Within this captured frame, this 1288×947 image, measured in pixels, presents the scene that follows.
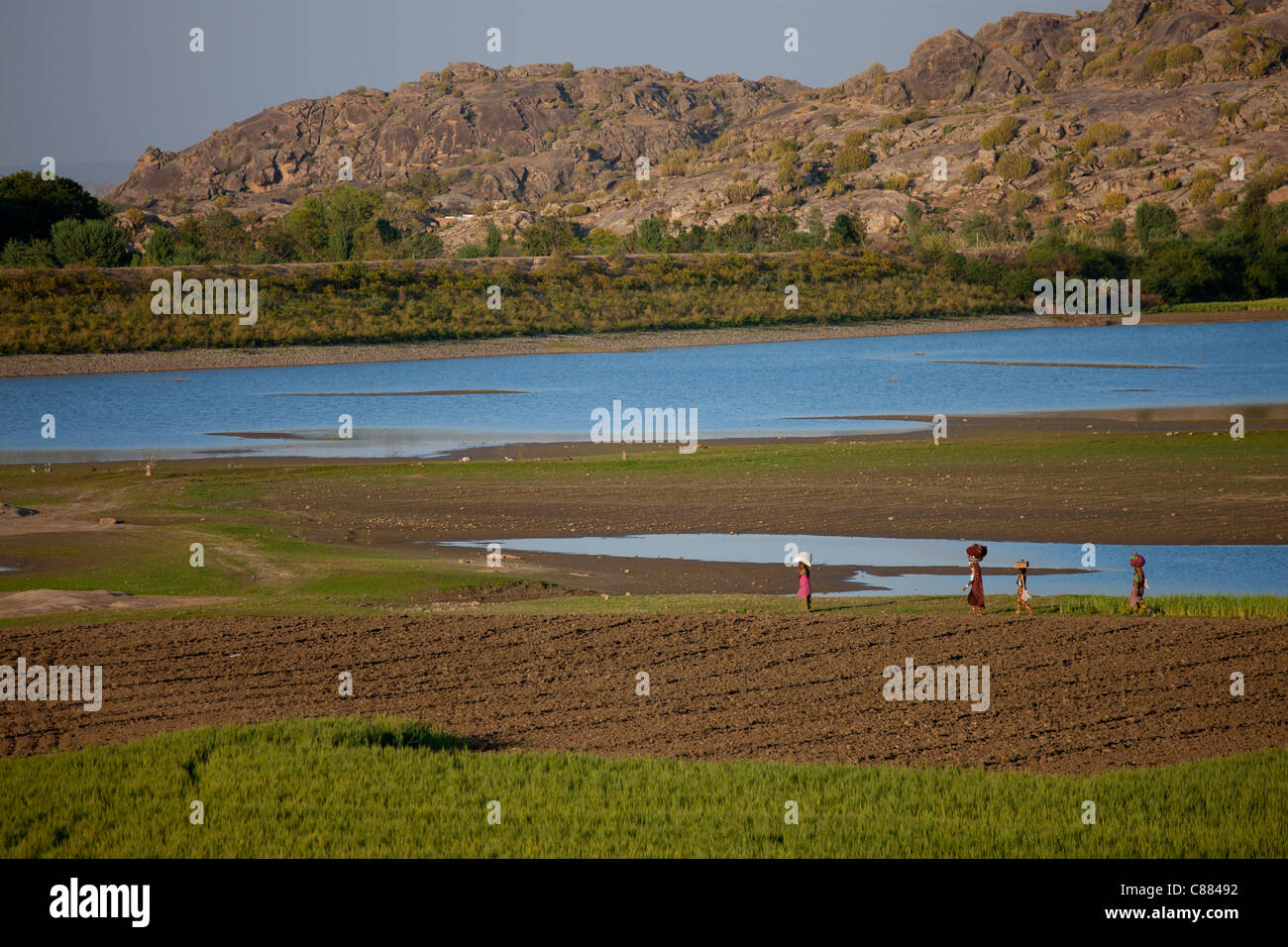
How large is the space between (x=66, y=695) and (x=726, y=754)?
784cm

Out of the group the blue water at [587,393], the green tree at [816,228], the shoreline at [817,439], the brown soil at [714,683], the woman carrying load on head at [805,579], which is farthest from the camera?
the green tree at [816,228]

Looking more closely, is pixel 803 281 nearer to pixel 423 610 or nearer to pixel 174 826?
pixel 423 610

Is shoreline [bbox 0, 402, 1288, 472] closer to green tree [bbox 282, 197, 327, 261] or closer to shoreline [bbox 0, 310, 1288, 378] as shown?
shoreline [bbox 0, 310, 1288, 378]

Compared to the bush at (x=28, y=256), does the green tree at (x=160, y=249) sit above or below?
above

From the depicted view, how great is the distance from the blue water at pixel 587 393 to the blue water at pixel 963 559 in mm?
17194

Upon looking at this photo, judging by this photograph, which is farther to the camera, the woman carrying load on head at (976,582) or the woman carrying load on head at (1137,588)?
the woman carrying load on head at (1137,588)

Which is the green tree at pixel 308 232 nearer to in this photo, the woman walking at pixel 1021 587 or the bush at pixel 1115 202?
the bush at pixel 1115 202

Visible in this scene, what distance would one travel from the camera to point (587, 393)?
5950 cm

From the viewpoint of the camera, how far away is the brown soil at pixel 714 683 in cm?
1231

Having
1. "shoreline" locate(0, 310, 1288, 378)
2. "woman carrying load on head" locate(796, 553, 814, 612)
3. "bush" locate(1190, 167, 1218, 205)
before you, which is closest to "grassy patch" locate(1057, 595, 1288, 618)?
"woman carrying load on head" locate(796, 553, 814, 612)

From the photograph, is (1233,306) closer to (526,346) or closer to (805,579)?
(526,346)

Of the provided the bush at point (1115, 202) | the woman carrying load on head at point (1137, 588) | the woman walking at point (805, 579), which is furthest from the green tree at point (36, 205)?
the bush at point (1115, 202)

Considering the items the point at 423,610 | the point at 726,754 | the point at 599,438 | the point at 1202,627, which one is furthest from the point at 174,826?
the point at 599,438
